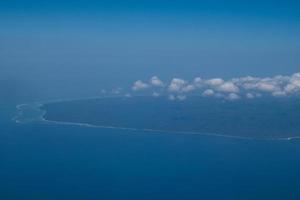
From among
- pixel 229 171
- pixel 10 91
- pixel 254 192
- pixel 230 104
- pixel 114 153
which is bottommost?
pixel 254 192

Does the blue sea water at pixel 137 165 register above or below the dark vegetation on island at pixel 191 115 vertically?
below

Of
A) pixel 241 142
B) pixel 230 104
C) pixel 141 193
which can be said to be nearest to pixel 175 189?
pixel 141 193

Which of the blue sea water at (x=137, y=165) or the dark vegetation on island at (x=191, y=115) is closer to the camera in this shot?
the blue sea water at (x=137, y=165)

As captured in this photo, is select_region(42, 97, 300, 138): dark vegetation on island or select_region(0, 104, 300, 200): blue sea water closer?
select_region(0, 104, 300, 200): blue sea water

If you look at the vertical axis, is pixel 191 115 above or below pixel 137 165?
above

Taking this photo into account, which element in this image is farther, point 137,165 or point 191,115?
point 191,115

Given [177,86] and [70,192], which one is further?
[177,86]

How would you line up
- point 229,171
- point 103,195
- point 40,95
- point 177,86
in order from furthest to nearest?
point 177,86 → point 40,95 → point 229,171 → point 103,195

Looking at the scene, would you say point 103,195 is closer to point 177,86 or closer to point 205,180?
point 205,180
